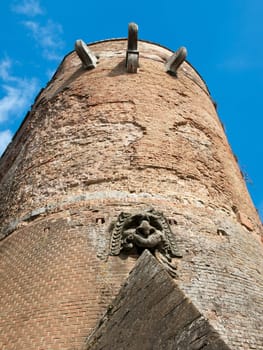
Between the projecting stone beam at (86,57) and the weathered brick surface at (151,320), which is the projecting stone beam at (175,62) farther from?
the weathered brick surface at (151,320)

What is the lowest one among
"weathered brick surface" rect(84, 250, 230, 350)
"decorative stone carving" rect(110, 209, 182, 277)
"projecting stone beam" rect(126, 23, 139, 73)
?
"weathered brick surface" rect(84, 250, 230, 350)

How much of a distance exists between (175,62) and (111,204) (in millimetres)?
4007

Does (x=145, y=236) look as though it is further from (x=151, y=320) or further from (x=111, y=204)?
(x=151, y=320)

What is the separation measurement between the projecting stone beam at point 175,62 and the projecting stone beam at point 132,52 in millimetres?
700

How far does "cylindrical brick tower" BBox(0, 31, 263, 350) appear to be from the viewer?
466 centimetres

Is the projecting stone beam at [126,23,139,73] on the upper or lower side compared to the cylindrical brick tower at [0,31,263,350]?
upper

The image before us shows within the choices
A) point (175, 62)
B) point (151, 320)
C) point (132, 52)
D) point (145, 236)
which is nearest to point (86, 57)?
point (132, 52)

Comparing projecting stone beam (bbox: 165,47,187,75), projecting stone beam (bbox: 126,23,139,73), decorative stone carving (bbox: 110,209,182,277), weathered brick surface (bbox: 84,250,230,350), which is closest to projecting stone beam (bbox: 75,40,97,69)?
projecting stone beam (bbox: 126,23,139,73)

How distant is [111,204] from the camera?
5742 millimetres

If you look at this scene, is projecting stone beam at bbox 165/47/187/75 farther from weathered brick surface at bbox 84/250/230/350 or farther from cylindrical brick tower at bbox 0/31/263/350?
weathered brick surface at bbox 84/250/230/350

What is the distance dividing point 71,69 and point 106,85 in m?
1.57

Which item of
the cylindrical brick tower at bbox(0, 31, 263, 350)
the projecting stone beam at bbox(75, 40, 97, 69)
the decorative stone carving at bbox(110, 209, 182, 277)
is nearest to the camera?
the cylindrical brick tower at bbox(0, 31, 263, 350)

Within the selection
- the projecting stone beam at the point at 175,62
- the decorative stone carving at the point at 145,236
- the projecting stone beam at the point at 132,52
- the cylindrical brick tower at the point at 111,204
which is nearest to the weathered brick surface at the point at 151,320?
the cylindrical brick tower at the point at 111,204

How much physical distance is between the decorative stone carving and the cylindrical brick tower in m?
0.07
